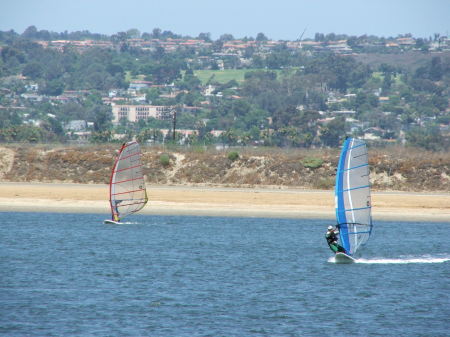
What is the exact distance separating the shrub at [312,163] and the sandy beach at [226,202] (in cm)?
849

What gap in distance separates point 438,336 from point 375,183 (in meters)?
46.8

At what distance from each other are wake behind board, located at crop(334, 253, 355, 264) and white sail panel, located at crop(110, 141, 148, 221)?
15.2m

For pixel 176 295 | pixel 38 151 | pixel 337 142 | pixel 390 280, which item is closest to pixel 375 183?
pixel 38 151

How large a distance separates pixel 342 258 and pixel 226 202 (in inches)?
862

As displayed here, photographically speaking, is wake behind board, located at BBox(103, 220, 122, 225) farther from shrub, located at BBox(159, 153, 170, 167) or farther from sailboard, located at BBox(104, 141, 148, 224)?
shrub, located at BBox(159, 153, 170, 167)

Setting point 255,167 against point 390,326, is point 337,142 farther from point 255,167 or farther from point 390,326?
point 390,326

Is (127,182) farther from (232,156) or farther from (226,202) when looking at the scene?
(232,156)

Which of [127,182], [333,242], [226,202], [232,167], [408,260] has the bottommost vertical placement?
[226,202]

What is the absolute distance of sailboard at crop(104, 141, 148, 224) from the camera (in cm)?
5191

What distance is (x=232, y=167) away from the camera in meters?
79.0

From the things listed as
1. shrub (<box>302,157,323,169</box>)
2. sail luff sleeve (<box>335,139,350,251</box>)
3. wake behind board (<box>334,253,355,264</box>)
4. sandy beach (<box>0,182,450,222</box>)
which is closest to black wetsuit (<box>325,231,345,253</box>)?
wake behind board (<box>334,253,355,264</box>)

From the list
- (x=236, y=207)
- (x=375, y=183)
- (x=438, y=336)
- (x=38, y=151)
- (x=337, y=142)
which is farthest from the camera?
(x=337, y=142)

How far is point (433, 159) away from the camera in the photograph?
3098 inches

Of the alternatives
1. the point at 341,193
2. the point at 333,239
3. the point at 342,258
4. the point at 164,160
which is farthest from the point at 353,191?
the point at 164,160
